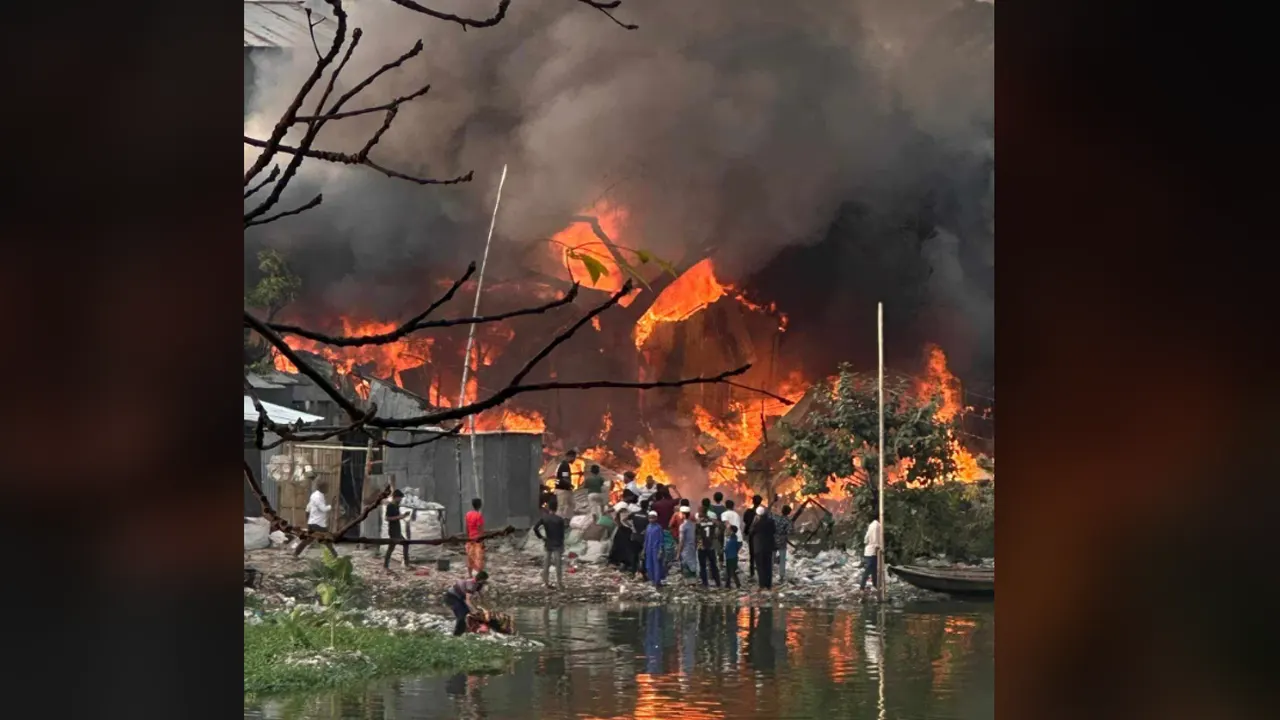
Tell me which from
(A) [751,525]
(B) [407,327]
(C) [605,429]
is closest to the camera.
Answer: (B) [407,327]

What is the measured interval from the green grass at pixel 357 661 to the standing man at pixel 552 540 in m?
0.60

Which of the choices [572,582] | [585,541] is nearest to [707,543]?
[585,541]

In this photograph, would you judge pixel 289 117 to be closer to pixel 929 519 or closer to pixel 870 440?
pixel 870 440

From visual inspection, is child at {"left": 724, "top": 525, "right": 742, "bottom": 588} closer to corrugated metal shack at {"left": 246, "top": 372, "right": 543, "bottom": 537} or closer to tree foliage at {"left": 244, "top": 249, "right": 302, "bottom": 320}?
corrugated metal shack at {"left": 246, "top": 372, "right": 543, "bottom": 537}

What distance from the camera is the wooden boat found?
9.29 metres

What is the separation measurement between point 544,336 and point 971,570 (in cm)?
324

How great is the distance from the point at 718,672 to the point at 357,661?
2.24 metres

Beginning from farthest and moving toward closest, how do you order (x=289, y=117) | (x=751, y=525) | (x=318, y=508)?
(x=751, y=525), (x=318, y=508), (x=289, y=117)

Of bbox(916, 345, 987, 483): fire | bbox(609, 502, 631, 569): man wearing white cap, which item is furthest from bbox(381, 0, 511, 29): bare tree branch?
bbox(916, 345, 987, 483): fire

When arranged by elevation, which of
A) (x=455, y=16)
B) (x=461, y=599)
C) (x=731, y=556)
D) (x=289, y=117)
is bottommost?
(x=461, y=599)

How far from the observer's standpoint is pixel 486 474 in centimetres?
923

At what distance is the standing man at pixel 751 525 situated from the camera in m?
9.23

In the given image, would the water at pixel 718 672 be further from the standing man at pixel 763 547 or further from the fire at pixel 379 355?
the fire at pixel 379 355
